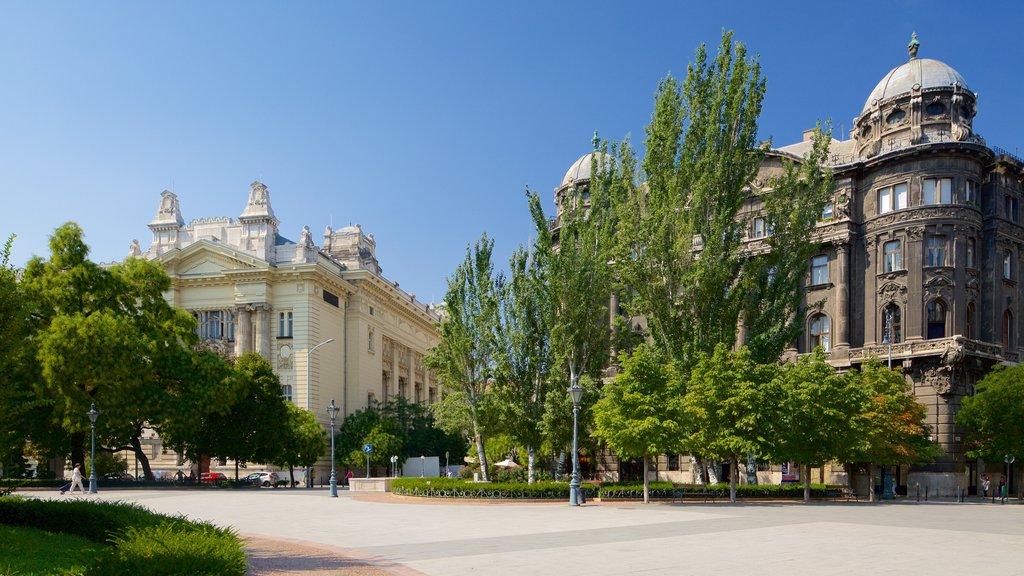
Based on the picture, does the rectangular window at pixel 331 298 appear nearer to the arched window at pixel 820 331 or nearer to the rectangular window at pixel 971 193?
the arched window at pixel 820 331

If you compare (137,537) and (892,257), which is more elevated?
(892,257)

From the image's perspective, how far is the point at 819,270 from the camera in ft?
179

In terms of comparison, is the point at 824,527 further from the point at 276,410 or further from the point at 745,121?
the point at 276,410

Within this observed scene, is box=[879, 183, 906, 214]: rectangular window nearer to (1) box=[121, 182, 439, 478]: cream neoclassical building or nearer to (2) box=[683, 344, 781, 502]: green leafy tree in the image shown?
(2) box=[683, 344, 781, 502]: green leafy tree

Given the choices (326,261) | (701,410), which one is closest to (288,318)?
(326,261)

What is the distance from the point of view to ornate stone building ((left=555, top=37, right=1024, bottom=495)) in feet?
160

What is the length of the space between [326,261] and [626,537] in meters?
54.9

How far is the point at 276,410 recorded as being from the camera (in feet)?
178

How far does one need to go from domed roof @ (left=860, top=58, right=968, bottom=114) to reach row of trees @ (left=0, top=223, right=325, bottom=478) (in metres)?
42.8

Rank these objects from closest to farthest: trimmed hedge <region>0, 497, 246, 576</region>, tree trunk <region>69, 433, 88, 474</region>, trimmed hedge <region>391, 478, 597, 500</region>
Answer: trimmed hedge <region>0, 497, 246, 576</region>
trimmed hedge <region>391, 478, 597, 500</region>
tree trunk <region>69, 433, 88, 474</region>

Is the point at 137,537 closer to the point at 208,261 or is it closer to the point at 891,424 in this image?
the point at 891,424

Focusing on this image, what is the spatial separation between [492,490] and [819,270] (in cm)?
2869

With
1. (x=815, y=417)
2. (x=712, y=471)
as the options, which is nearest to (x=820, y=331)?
(x=712, y=471)

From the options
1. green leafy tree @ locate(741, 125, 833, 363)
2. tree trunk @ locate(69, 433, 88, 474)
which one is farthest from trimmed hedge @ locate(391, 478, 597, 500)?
tree trunk @ locate(69, 433, 88, 474)
